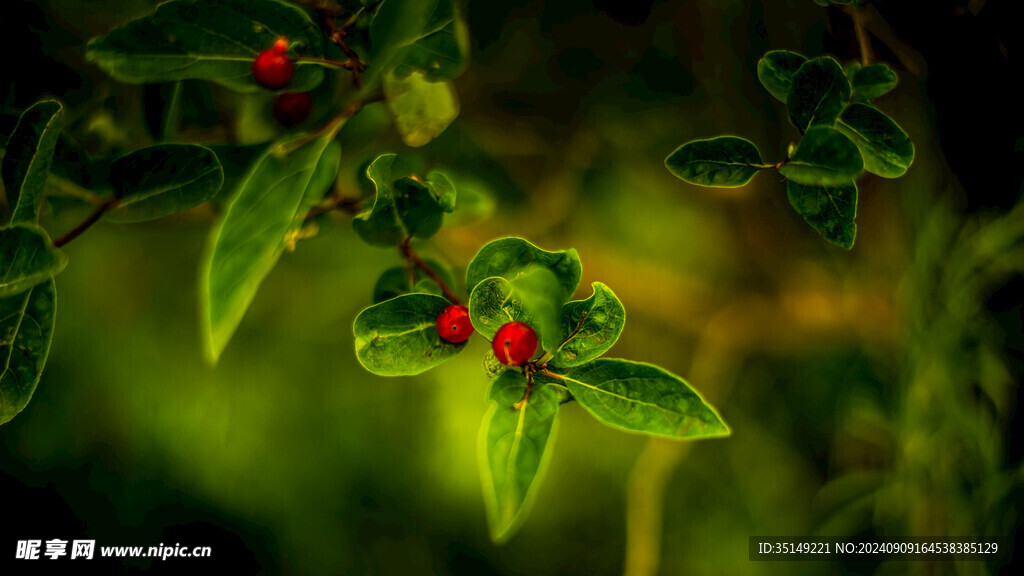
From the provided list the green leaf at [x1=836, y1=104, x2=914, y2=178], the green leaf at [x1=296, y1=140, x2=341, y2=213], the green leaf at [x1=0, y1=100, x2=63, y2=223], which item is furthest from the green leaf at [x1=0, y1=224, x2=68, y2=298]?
the green leaf at [x1=836, y1=104, x2=914, y2=178]

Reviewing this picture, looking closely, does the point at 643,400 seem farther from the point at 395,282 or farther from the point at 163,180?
the point at 163,180

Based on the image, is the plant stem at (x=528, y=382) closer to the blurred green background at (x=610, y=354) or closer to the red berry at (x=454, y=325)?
the red berry at (x=454, y=325)

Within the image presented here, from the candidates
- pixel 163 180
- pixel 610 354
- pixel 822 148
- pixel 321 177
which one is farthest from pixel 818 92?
pixel 610 354

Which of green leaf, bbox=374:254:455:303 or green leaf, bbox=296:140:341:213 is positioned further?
green leaf, bbox=374:254:455:303

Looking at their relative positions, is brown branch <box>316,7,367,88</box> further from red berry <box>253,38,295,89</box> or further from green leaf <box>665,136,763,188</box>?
green leaf <box>665,136,763,188</box>

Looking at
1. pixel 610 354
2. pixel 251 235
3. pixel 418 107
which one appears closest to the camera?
pixel 251 235

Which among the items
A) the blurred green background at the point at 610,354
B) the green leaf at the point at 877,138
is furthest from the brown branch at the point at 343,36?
the blurred green background at the point at 610,354

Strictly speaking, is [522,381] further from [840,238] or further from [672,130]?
[672,130]
